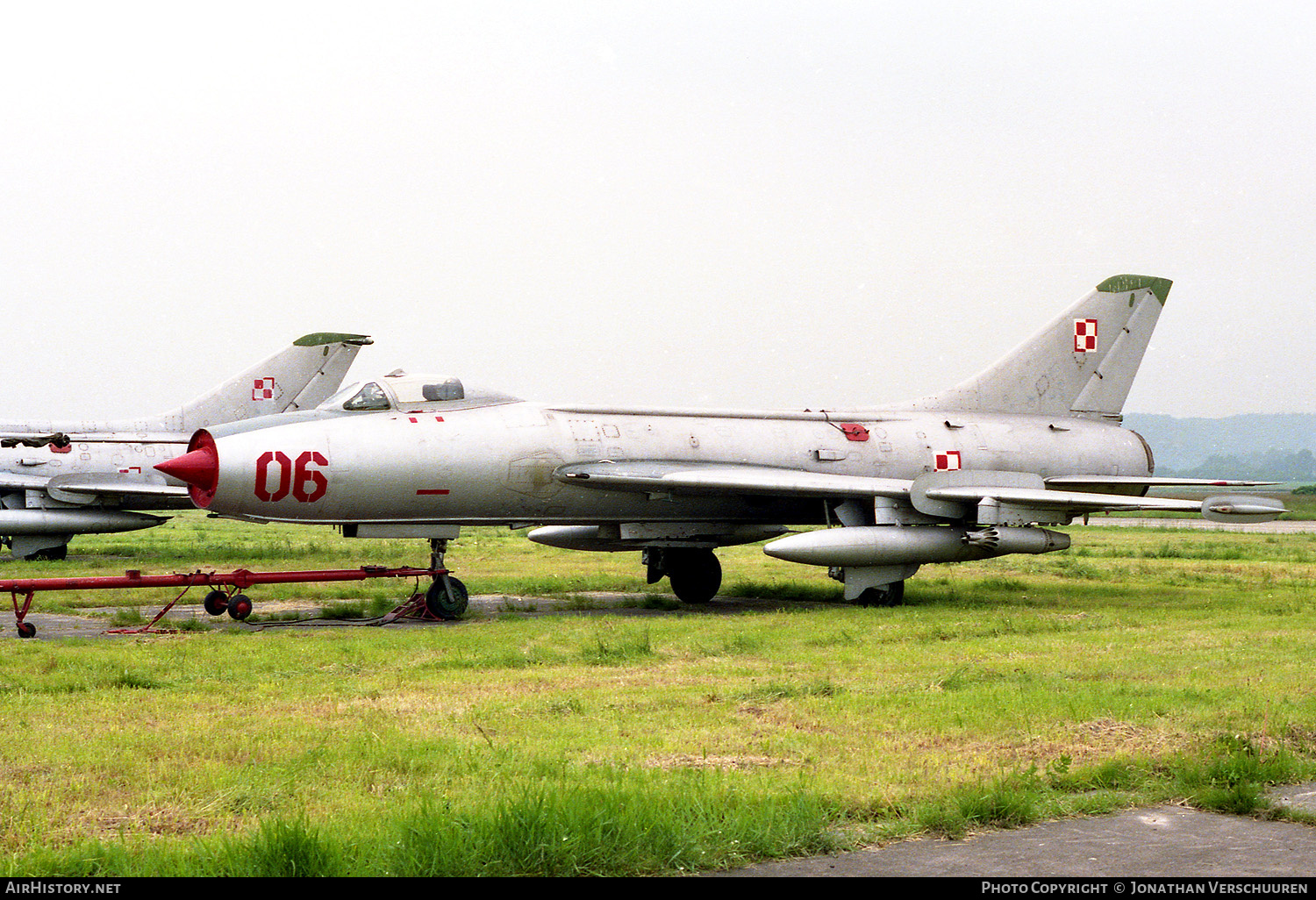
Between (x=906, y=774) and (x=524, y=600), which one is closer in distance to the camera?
(x=906, y=774)

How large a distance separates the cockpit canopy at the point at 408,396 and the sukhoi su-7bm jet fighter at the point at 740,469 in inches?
0.8

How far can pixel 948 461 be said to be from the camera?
17.9 meters

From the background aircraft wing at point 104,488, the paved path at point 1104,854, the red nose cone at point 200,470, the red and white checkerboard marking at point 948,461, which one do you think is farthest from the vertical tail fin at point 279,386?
the paved path at point 1104,854

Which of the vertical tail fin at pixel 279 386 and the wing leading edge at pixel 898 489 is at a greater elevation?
the vertical tail fin at pixel 279 386

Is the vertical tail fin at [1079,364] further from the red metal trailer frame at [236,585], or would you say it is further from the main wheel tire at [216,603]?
the main wheel tire at [216,603]

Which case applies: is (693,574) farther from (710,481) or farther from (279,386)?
(279,386)

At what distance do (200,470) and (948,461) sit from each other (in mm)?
9758

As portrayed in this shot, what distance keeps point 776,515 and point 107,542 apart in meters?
19.7

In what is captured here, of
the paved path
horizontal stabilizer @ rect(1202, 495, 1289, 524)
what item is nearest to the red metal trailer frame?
horizontal stabilizer @ rect(1202, 495, 1289, 524)

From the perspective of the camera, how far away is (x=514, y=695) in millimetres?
8641

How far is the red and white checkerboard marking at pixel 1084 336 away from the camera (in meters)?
19.4

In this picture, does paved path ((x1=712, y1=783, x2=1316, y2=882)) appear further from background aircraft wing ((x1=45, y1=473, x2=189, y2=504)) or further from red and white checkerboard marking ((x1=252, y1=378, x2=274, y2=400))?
red and white checkerboard marking ((x1=252, y1=378, x2=274, y2=400))

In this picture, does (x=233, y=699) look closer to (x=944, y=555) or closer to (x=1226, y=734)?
(x=1226, y=734)

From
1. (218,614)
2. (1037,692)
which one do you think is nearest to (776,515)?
(218,614)
